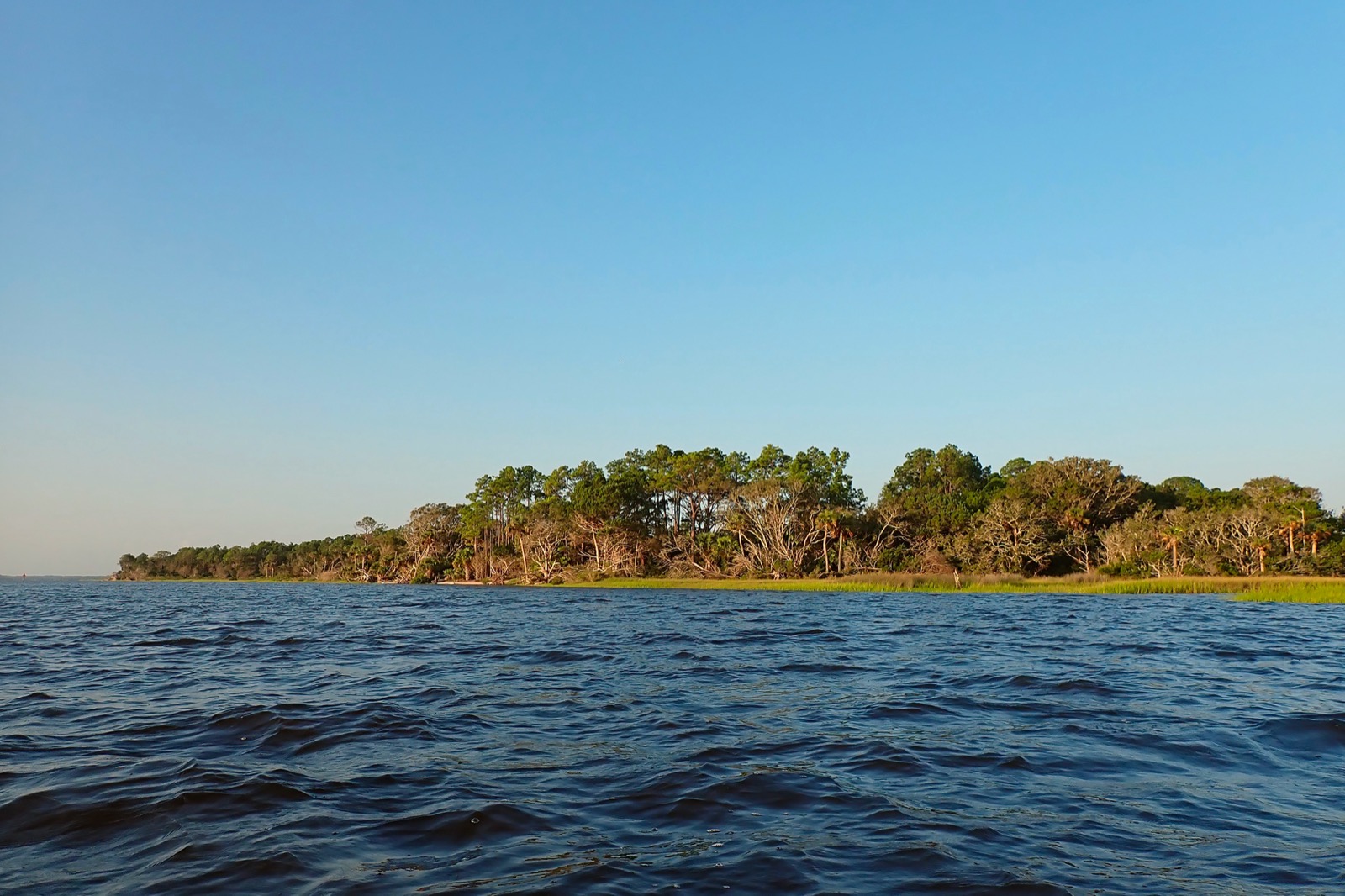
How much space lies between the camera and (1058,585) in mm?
64375

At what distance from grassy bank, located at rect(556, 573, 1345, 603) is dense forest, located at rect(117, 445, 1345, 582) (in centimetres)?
748

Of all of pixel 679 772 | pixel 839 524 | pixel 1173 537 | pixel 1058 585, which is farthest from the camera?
pixel 839 524

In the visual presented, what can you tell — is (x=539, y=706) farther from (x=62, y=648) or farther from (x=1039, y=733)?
(x=62, y=648)

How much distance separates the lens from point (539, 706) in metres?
15.0

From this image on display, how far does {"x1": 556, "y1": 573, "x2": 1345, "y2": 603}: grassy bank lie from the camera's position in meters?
46.0

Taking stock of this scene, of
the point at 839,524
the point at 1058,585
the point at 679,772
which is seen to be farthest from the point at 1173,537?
the point at 679,772

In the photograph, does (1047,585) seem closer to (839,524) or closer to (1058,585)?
(1058,585)

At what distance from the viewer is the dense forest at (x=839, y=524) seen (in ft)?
225

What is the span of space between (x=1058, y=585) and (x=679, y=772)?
62938 mm

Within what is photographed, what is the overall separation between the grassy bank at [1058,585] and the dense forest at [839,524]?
748 centimetres

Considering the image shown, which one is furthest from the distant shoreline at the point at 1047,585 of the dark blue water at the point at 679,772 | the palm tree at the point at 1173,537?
the dark blue water at the point at 679,772

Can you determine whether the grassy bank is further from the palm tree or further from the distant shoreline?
the palm tree

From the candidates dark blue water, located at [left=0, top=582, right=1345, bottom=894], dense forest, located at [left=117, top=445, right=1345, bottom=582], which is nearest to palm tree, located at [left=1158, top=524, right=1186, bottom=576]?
dense forest, located at [left=117, top=445, right=1345, bottom=582]

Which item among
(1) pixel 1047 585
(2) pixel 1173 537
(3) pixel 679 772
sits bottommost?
(1) pixel 1047 585
